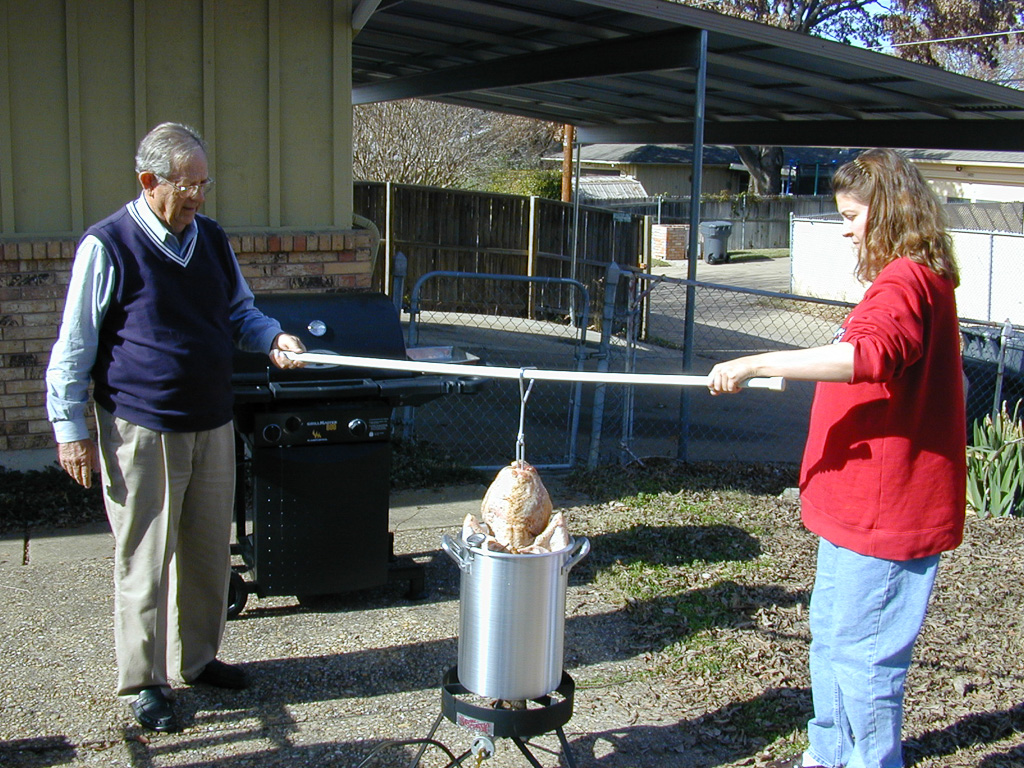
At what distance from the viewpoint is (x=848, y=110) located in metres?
10.2

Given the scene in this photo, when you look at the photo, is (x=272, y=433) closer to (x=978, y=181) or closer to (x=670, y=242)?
(x=670, y=242)

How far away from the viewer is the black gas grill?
4.30 meters

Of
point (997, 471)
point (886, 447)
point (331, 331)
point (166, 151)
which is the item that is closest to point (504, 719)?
point (886, 447)

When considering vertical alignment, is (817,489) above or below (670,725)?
above

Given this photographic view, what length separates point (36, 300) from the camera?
19.5 ft

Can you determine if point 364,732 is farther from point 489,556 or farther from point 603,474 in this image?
point 603,474

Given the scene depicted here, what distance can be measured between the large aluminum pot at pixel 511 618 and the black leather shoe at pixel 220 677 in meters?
1.28

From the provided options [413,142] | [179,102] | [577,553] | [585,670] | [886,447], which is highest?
[413,142]

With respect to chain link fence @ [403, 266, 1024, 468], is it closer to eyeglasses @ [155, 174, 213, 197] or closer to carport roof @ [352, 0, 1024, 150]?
carport roof @ [352, 0, 1024, 150]

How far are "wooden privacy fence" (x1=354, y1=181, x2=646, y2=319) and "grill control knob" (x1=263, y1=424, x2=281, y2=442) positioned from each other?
10.9 metres

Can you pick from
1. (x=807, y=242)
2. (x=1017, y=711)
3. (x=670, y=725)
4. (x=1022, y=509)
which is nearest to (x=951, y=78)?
(x=1022, y=509)

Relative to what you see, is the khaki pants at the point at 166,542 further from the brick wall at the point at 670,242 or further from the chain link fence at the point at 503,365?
the brick wall at the point at 670,242

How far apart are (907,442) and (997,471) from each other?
377 centimetres

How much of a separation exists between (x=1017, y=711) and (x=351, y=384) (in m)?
2.92
